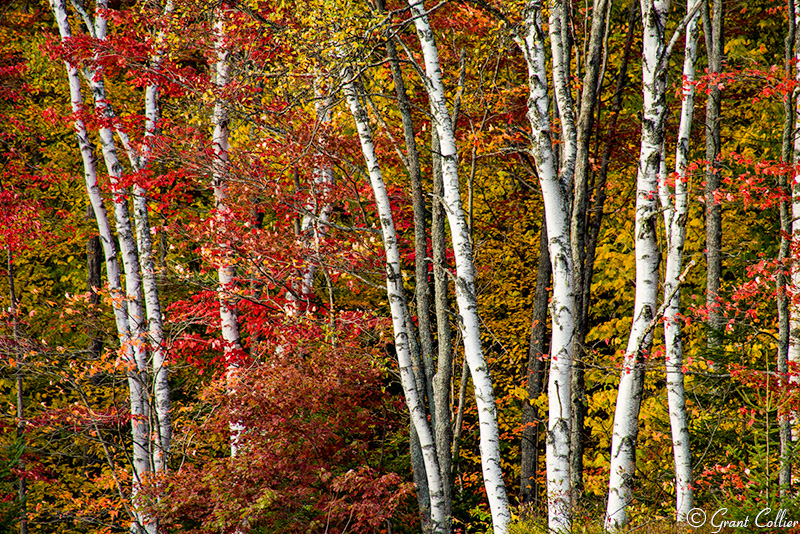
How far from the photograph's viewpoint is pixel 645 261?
5.11 meters

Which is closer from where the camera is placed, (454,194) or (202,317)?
(454,194)

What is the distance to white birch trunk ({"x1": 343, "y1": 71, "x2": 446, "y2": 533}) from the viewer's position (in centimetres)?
722

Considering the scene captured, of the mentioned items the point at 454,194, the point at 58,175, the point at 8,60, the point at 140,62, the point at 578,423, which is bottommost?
the point at 578,423

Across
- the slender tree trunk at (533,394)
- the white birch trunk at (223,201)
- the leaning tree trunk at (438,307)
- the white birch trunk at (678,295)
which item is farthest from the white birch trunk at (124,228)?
the white birch trunk at (678,295)

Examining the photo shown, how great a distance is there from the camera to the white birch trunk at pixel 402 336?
7.22 m

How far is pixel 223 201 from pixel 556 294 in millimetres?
5251

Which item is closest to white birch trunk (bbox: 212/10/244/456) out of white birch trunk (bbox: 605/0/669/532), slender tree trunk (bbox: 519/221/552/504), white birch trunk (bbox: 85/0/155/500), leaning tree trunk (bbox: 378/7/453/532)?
white birch trunk (bbox: 85/0/155/500)

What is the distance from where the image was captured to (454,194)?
20.9 ft

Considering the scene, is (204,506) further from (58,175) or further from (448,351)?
(58,175)

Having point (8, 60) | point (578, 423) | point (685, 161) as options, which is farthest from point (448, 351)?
point (8, 60)

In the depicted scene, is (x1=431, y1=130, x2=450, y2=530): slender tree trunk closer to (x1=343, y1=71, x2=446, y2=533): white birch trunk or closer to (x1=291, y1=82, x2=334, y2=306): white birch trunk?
(x1=343, y1=71, x2=446, y2=533): white birch trunk

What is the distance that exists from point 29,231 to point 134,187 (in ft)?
12.3

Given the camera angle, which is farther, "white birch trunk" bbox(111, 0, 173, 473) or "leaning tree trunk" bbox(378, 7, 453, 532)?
"white birch trunk" bbox(111, 0, 173, 473)

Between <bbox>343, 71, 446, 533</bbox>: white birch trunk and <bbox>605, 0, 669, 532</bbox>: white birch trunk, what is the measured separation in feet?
8.27
